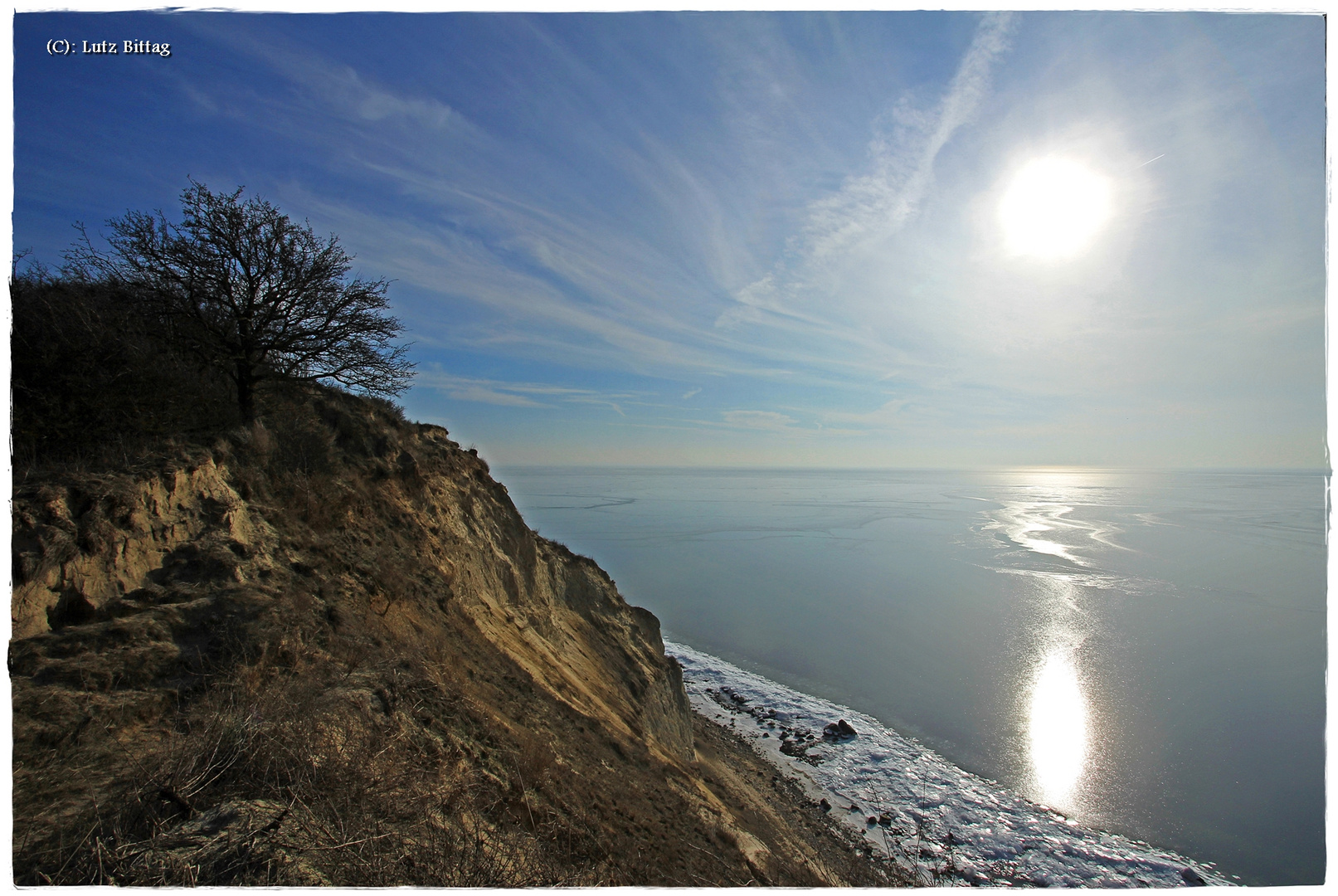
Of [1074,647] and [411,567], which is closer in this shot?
[411,567]

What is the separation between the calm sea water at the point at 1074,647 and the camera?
1518 centimetres

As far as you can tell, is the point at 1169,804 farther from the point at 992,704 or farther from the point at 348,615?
the point at 348,615

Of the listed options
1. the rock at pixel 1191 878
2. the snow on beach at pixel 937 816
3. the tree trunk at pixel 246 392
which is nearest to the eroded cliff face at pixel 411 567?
the tree trunk at pixel 246 392

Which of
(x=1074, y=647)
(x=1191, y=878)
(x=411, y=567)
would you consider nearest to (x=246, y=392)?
(x=411, y=567)

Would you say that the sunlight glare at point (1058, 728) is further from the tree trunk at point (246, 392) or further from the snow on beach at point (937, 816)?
the tree trunk at point (246, 392)

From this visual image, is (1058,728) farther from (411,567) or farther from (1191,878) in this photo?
(411,567)

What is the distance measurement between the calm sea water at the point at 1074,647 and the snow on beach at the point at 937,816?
0.97 metres

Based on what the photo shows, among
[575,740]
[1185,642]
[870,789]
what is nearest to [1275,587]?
[1185,642]

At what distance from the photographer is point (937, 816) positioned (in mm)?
13961

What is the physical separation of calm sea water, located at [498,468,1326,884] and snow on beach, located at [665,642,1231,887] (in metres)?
0.97

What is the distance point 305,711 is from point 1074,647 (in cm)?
3108

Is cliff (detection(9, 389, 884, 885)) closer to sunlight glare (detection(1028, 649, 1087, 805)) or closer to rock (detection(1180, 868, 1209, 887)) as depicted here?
rock (detection(1180, 868, 1209, 887))

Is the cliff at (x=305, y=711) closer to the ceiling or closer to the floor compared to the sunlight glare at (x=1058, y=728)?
closer to the ceiling

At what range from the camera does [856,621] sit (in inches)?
1182
